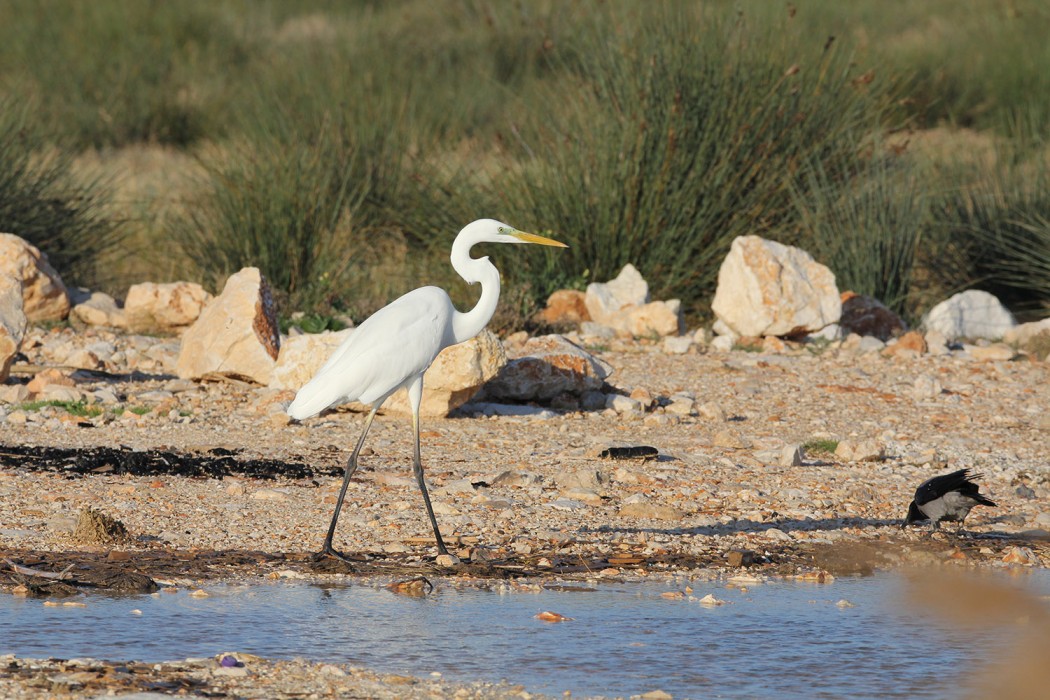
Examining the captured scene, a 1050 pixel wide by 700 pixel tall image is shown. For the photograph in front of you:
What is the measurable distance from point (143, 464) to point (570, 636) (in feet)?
9.56

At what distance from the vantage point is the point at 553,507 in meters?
6.54

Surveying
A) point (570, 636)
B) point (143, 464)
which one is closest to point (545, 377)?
point (143, 464)

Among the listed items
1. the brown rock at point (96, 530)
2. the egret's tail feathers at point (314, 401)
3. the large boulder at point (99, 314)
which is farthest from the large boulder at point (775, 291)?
the brown rock at point (96, 530)

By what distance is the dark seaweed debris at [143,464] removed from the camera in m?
6.87

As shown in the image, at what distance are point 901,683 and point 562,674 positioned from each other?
1.05m

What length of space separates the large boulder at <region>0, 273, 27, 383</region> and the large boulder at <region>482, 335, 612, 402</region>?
2.81 m

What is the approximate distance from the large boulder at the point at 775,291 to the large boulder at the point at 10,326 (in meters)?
5.07

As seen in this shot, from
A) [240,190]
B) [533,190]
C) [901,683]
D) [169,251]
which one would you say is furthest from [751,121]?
[901,683]

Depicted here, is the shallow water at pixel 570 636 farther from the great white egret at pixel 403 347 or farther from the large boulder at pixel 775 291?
the large boulder at pixel 775 291

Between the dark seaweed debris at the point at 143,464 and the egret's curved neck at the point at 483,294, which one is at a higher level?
the egret's curved neck at the point at 483,294

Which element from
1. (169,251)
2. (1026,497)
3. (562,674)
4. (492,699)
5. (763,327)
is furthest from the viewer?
(169,251)

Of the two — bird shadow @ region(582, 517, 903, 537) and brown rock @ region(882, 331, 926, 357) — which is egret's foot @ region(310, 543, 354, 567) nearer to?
bird shadow @ region(582, 517, 903, 537)

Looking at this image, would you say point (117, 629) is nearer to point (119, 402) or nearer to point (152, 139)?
point (119, 402)

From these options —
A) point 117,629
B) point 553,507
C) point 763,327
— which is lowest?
point 117,629
